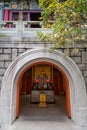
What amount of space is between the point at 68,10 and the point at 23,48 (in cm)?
226

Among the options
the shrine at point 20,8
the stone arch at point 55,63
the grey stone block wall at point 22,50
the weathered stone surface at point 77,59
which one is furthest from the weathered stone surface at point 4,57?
the shrine at point 20,8

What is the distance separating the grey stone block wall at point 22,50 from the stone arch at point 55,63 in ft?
0.69

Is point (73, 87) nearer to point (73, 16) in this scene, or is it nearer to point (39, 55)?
point (39, 55)

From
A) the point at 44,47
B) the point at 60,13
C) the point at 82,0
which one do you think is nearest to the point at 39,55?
the point at 44,47

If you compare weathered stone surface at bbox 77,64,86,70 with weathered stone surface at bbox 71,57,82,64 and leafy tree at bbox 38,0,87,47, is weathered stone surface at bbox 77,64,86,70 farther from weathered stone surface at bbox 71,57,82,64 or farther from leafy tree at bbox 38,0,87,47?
leafy tree at bbox 38,0,87,47

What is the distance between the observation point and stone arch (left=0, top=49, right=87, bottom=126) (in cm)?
555

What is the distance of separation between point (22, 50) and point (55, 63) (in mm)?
1441

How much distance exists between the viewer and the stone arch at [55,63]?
5.55 metres

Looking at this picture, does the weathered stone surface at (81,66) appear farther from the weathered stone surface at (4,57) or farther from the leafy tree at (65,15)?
the weathered stone surface at (4,57)

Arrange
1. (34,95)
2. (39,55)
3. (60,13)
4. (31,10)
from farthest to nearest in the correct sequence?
(34,95)
(31,10)
(39,55)
(60,13)

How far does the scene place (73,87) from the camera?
581 cm

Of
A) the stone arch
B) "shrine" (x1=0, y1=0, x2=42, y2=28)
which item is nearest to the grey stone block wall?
the stone arch

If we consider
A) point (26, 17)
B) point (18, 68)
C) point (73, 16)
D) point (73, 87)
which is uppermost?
point (26, 17)

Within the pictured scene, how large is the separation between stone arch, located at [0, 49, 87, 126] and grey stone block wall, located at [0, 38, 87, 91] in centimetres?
21
